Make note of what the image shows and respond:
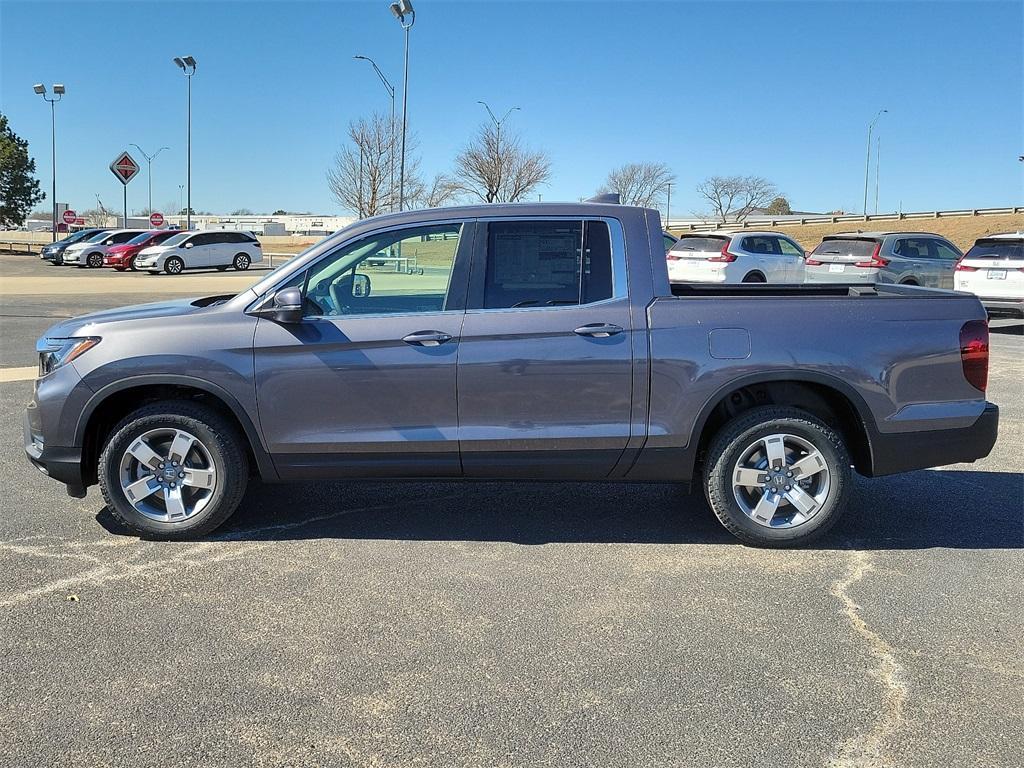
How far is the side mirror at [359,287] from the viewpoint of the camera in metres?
4.77

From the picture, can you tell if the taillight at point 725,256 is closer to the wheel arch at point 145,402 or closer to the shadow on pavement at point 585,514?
the shadow on pavement at point 585,514

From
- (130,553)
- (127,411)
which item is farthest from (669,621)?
(127,411)

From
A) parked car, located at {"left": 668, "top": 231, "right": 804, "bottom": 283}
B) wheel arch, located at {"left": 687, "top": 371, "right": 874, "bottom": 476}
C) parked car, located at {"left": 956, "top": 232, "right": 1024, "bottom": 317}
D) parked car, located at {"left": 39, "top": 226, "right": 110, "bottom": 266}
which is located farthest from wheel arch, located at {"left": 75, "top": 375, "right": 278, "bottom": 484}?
parked car, located at {"left": 39, "top": 226, "right": 110, "bottom": 266}

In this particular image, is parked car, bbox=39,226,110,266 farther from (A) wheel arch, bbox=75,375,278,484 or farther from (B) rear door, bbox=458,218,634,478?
(B) rear door, bbox=458,218,634,478

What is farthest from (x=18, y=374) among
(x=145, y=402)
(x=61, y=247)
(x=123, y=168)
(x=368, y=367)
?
(x=61, y=247)

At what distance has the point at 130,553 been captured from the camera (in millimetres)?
4664

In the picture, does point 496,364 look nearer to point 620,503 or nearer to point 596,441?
point 596,441

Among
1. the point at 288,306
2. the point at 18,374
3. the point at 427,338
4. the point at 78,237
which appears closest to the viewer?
the point at 288,306

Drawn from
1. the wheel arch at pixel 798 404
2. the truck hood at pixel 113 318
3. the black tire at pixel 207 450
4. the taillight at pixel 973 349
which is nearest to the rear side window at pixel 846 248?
the taillight at pixel 973 349

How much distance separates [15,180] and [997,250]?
58.9 m

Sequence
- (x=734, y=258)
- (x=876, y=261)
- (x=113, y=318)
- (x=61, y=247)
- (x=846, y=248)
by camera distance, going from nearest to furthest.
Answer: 1. (x=113, y=318)
2. (x=876, y=261)
3. (x=846, y=248)
4. (x=734, y=258)
5. (x=61, y=247)

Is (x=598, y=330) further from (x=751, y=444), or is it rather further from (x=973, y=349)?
(x=973, y=349)

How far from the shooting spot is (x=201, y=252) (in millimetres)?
37406

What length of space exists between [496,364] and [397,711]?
6.35 ft
